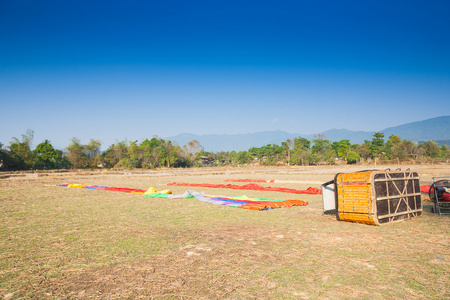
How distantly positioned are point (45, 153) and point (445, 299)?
201 ft

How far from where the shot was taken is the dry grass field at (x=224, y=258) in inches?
151

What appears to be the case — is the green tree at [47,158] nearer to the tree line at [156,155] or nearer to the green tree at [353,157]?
the tree line at [156,155]

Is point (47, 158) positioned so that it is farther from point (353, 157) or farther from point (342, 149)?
point (342, 149)

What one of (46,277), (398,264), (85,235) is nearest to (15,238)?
(85,235)

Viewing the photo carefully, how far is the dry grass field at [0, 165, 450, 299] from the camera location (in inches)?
151

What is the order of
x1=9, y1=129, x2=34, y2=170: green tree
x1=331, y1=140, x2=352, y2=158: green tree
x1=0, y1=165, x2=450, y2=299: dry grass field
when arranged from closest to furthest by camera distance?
x1=0, y1=165, x2=450, y2=299: dry grass field
x1=9, y1=129, x2=34, y2=170: green tree
x1=331, y1=140, x2=352, y2=158: green tree

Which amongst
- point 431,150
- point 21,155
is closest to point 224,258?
point 21,155

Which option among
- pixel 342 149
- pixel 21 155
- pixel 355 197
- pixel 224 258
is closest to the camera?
pixel 224 258

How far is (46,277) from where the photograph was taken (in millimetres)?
4363

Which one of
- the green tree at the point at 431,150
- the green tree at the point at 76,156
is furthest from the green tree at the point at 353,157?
the green tree at the point at 76,156

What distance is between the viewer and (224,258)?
5125 millimetres

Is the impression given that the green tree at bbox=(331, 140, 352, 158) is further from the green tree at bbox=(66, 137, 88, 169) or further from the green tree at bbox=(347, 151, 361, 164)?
the green tree at bbox=(66, 137, 88, 169)

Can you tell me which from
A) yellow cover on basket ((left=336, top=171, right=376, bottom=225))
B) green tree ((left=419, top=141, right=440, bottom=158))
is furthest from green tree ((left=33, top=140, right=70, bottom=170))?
green tree ((left=419, top=141, right=440, bottom=158))

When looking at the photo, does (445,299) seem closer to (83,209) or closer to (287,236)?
(287,236)
